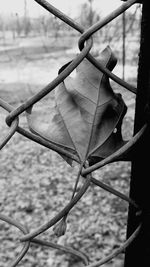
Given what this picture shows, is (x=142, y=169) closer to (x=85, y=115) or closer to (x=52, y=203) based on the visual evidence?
(x=85, y=115)

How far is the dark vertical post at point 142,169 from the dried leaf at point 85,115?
4 cm

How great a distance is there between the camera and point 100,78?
1.63 feet

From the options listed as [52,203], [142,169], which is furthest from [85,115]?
[52,203]

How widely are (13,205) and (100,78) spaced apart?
2.79 metres

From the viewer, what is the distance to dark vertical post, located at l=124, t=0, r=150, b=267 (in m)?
0.44

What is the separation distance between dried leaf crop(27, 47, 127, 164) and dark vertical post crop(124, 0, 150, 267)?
Answer: 0.15 feet

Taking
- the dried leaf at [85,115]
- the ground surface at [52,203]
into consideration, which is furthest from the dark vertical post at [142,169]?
the ground surface at [52,203]

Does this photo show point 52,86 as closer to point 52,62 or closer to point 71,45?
point 52,62

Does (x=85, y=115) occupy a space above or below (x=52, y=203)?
above

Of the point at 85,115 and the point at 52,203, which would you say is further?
the point at 52,203

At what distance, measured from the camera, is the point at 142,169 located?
0.51 metres

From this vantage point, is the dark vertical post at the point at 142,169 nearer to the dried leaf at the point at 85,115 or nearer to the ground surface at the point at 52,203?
the dried leaf at the point at 85,115

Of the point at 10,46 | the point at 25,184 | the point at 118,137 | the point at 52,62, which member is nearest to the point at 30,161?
the point at 25,184

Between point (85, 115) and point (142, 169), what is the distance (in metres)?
0.12
